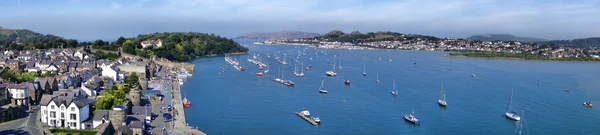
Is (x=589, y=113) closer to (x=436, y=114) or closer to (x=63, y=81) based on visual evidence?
(x=436, y=114)

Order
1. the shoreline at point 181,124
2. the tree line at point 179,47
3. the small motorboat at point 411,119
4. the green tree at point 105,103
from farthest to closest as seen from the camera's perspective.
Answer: the tree line at point 179,47 < the small motorboat at point 411,119 < the green tree at point 105,103 < the shoreline at point 181,124

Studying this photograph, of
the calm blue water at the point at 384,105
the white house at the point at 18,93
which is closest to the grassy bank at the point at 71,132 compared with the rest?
the calm blue water at the point at 384,105

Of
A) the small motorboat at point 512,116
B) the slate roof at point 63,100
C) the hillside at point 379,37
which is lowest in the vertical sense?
the small motorboat at point 512,116

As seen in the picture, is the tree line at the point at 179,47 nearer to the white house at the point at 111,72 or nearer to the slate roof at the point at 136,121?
the white house at the point at 111,72

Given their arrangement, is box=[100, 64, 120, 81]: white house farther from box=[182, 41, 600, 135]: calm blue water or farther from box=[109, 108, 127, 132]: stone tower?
box=[109, 108, 127, 132]: stone tower

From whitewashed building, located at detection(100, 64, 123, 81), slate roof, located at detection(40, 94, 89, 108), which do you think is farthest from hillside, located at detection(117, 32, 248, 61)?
slate roof, located at detection(40, 94, 89, 108)

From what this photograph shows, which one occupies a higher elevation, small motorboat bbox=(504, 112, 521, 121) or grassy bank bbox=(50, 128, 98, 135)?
grassy bank bbox=(50, 128, 98, 135)

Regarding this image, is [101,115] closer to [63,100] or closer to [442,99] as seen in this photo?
[63,100]

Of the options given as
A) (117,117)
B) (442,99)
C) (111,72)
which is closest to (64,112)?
(117,117)
